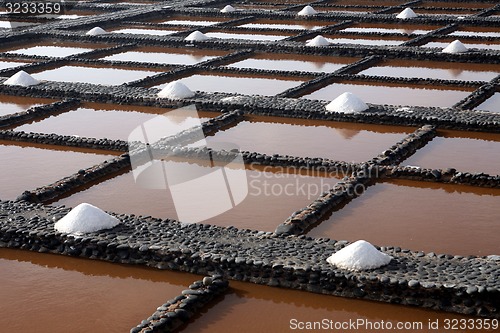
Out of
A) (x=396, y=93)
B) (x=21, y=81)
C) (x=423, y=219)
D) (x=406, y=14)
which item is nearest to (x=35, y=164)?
(x=21, y=81)

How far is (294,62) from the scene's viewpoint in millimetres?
13297

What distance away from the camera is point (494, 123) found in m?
8.80

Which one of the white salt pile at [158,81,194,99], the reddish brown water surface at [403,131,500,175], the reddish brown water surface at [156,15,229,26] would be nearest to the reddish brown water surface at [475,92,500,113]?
the reddish brown water surface at [403,131,500,175]

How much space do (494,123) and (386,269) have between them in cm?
408

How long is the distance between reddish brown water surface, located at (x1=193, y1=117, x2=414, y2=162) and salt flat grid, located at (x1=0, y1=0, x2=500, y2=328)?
1.19 feet

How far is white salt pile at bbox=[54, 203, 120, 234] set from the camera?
19.9 ft

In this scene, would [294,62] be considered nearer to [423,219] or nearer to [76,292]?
[423,219]

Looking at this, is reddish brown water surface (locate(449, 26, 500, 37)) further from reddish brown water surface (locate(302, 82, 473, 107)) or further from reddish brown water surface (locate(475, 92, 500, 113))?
reddish brown water surface (locate(475, 92, 500, 113))

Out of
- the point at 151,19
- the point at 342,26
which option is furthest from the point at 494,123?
the point at 151,19

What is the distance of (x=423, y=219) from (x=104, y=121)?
185 inches

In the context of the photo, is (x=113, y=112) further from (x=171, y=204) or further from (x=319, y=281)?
(x=319, y=281)

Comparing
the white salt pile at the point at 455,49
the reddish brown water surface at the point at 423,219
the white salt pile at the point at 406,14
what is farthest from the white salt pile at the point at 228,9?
the reddish brown water surface at the point at 423,219

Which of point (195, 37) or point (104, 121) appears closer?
point (104, 121)

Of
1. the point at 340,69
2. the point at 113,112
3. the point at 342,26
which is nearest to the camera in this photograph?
the point at 113,112
